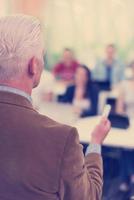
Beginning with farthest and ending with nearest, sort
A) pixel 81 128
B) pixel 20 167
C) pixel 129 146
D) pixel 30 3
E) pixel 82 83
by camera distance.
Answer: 1. pixel 30 3
2. pixel 82 83
3. pixel 81 128
4. pixel 129 146
5. pixel 20 167

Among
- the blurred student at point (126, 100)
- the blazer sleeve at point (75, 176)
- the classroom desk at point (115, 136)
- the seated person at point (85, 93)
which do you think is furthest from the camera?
the seated person at point (85, 93)

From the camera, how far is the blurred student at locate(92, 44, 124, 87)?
227 inches

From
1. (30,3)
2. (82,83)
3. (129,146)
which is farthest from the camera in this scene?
(30,3)

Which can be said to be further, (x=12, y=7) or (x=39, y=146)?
(x=12, y=7)

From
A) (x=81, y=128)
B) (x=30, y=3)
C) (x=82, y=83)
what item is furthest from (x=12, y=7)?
(x=81, y=128)

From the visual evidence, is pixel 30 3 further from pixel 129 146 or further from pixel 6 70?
pixel 6 70

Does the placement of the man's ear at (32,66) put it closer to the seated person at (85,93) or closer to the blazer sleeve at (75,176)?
the blazer sleeve at (75,176)

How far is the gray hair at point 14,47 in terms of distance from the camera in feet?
3.95

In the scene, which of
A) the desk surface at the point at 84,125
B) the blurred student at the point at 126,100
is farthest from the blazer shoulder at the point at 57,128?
the blurred student at the point at 126,100

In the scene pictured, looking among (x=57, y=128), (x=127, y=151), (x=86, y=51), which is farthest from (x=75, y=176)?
(x=86, y=51)

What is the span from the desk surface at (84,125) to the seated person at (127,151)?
357mm

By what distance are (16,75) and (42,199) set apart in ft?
1.07

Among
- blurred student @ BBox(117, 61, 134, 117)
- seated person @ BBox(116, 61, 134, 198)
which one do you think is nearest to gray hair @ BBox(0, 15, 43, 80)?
seated person @ BBox(116, 61, 134, 198)

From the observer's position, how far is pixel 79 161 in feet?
3.87
